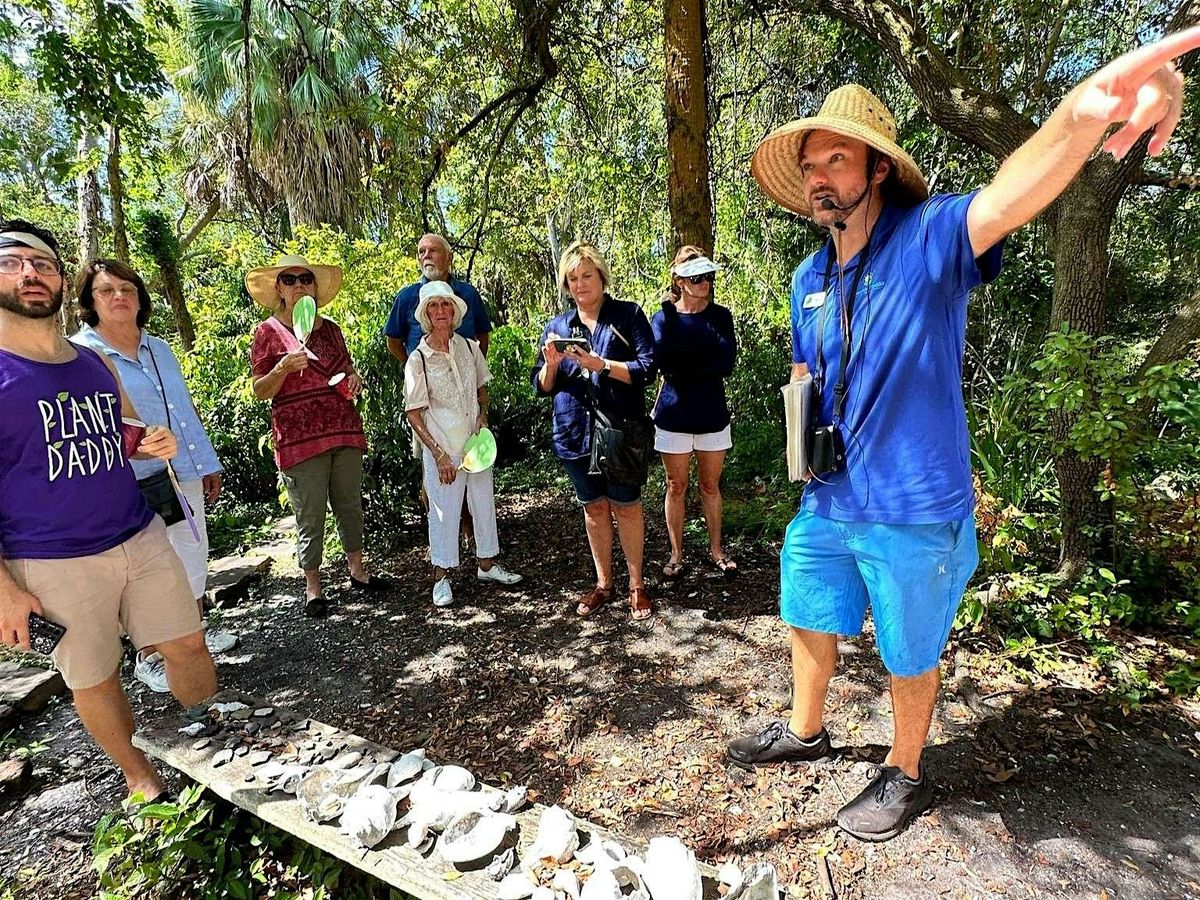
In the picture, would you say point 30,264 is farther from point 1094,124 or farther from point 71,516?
point 1094,124

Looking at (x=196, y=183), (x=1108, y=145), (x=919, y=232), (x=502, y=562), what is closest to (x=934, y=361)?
(x=919, y=232)

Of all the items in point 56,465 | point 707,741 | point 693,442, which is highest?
point 56,465

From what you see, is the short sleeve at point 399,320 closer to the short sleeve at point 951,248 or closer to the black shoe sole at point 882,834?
the short sleeve at point 951,248

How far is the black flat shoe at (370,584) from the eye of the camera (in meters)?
4.13

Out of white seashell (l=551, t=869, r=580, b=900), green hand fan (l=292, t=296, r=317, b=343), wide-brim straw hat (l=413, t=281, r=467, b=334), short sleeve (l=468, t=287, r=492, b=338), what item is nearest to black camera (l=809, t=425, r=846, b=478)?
white seashell (l=551, t=869, r=580, b=900)

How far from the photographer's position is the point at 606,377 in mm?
3162

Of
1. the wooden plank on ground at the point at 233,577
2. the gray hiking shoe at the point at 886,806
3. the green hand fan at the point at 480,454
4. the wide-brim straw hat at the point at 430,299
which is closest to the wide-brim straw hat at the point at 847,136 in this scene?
the gray hiking shoe at the point at 886,806

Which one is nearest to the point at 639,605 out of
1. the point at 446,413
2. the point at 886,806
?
the point at 446,413

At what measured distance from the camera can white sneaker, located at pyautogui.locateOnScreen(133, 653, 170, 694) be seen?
10.5 feet

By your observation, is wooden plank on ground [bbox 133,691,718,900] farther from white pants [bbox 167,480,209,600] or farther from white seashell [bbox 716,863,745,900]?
white pants [bbox 167,480,209,600]

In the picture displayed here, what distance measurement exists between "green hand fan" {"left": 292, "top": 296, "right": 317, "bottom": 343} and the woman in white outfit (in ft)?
1.77

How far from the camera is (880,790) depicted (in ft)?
6.63

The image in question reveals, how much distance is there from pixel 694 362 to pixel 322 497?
227 centimetres

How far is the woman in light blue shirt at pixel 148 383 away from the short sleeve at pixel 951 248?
3.05 m
